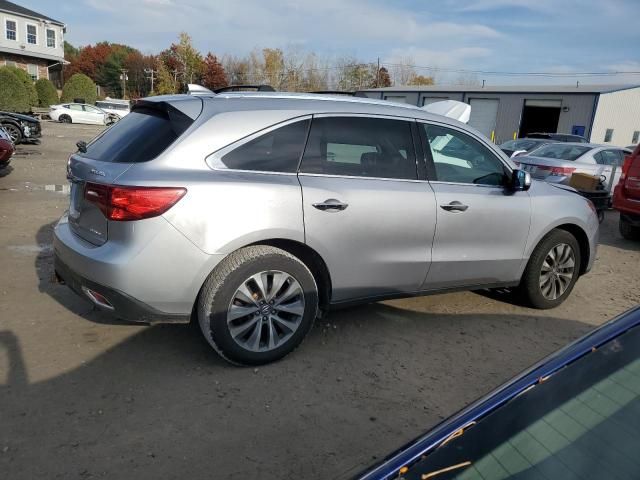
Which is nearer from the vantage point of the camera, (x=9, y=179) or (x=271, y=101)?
(x=271, y=101)

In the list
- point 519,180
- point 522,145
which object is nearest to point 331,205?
point 519,180

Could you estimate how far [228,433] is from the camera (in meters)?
2.94

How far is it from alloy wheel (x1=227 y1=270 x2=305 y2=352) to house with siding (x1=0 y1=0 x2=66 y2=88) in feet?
165

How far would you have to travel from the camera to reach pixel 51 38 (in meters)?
48.4

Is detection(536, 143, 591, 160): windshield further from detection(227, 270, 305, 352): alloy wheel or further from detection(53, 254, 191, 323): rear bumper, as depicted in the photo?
detection(53, 254, 191, 323): rear bumper

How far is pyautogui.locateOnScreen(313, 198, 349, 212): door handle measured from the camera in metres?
3.58

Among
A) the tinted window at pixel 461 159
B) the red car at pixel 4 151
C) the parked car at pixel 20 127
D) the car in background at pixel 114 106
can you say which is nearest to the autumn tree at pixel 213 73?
the car in background at pixel 114 106

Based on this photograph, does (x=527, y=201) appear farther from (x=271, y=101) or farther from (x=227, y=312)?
(x=227, y=312)

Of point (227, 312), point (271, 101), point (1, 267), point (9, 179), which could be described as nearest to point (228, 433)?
point (227, 312)

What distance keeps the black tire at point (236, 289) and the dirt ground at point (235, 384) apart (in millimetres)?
152

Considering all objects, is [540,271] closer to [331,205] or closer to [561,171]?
[331,205]

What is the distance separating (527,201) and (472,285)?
2.94 feet

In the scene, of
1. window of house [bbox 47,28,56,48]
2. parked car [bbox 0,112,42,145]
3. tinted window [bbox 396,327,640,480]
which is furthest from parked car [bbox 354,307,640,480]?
window of house [bbox 47,28,56,48]

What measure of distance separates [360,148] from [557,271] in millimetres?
2436
